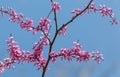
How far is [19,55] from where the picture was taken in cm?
1030

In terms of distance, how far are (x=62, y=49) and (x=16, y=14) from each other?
7.34ft

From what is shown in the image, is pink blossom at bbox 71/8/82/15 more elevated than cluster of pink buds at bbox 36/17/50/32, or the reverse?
pink blossom at bbox 71/8/82/15

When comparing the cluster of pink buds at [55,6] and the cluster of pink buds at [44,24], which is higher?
the cluster of pink buds at [55,6]

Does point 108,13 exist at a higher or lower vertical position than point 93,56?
higher

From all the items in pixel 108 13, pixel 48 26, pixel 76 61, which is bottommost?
pixel 76 61

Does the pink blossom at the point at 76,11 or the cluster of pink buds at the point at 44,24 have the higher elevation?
the pink blossom at the point at 76,11

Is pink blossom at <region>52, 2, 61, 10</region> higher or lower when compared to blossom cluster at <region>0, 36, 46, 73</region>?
higher

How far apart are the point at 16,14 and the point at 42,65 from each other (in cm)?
217

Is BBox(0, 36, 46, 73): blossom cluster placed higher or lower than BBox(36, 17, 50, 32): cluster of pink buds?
lower

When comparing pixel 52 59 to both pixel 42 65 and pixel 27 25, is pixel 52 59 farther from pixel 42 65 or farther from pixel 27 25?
pixel 27 25

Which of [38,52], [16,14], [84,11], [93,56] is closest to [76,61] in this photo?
[93,56]

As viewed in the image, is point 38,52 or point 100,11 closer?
point 38,52

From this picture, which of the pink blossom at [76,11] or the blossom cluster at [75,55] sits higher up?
the pink blossom at [76,11]

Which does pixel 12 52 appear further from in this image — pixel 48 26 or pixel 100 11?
pixel 100 11
